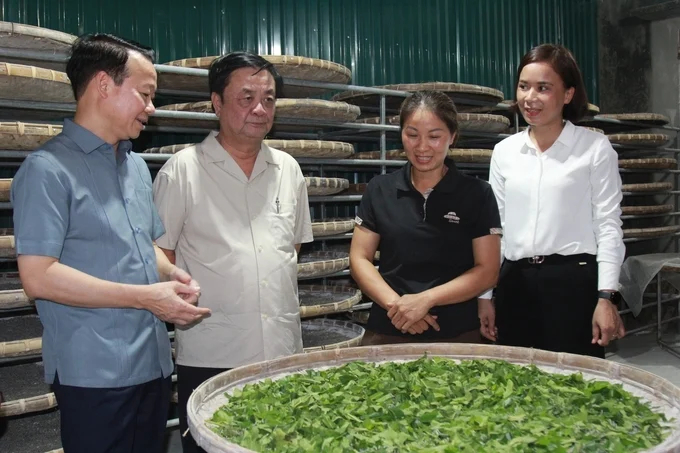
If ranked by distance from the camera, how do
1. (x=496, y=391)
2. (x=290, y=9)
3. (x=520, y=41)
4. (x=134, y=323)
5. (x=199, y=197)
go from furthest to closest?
Result: (x=520, y=41) → (x=290, y=9) → (x=199, y=197) → (x=134, y=323) → (x=496, y=391)

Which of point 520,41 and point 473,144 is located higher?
point 520,41

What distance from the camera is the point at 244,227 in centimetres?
187

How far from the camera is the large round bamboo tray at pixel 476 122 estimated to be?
3912 mm

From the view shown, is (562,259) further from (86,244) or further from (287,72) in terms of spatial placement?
(287,72)

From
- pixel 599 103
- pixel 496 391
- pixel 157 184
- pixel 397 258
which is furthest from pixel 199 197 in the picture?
pixel 599 103

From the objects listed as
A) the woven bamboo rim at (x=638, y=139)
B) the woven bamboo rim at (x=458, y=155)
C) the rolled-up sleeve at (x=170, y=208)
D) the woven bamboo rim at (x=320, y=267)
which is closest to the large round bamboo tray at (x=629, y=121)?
the woven bamboo rim at (x=638, y=139)

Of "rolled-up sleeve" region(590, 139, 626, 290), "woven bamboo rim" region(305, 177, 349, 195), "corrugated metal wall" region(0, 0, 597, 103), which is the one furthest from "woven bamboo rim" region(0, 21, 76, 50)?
"rolled-up sleeve" region(590, 139, 626, 290)

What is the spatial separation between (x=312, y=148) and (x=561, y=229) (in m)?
1.36

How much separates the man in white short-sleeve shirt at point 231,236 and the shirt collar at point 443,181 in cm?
→ 37

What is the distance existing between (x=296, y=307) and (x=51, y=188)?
790 millimetres

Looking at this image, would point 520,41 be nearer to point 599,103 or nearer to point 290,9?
point 599,103

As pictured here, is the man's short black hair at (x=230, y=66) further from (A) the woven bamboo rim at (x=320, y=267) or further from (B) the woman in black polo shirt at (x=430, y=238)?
(A) the woven bamboo rim at (x=320, y=267)

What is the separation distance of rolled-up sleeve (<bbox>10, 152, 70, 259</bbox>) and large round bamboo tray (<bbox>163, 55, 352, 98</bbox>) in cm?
146

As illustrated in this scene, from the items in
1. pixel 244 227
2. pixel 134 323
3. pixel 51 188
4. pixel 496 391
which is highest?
pixel 51 188
